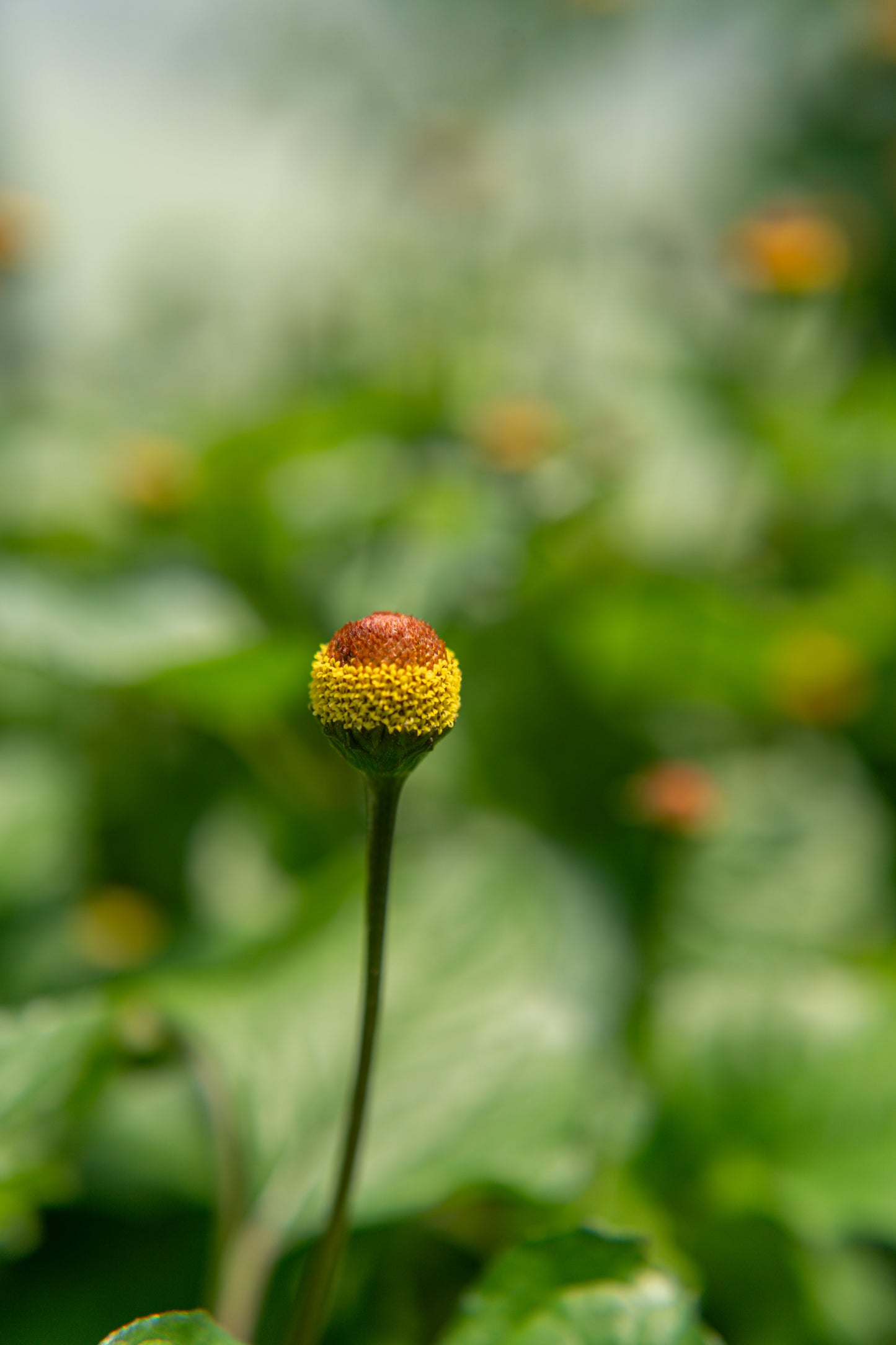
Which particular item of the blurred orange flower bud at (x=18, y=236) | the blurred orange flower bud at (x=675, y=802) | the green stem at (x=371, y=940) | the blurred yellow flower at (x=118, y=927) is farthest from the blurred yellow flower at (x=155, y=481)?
the green stem at (x=371, y=940)

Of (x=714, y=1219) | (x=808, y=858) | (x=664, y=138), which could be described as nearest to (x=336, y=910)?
(x=714, y=1219)

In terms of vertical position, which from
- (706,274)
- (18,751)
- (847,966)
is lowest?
(847,966)

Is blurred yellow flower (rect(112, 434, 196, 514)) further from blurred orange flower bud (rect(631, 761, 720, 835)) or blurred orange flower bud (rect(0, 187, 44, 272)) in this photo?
blurred orange flower bud (rect(631, 761, 720, 835))

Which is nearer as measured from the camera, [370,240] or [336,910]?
[336,910]

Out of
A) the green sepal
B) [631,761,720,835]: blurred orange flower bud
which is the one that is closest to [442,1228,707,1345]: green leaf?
the green sepal

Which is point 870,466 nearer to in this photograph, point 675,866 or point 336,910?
point 675,866

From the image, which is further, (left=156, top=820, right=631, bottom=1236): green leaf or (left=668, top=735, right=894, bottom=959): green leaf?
(left=668, top=735, right=894, bottom=959): green leaf

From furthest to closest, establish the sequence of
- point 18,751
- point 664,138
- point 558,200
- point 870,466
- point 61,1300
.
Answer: point 664,138
point 558,200
point 870,466
point 18,751
point 61,1300
